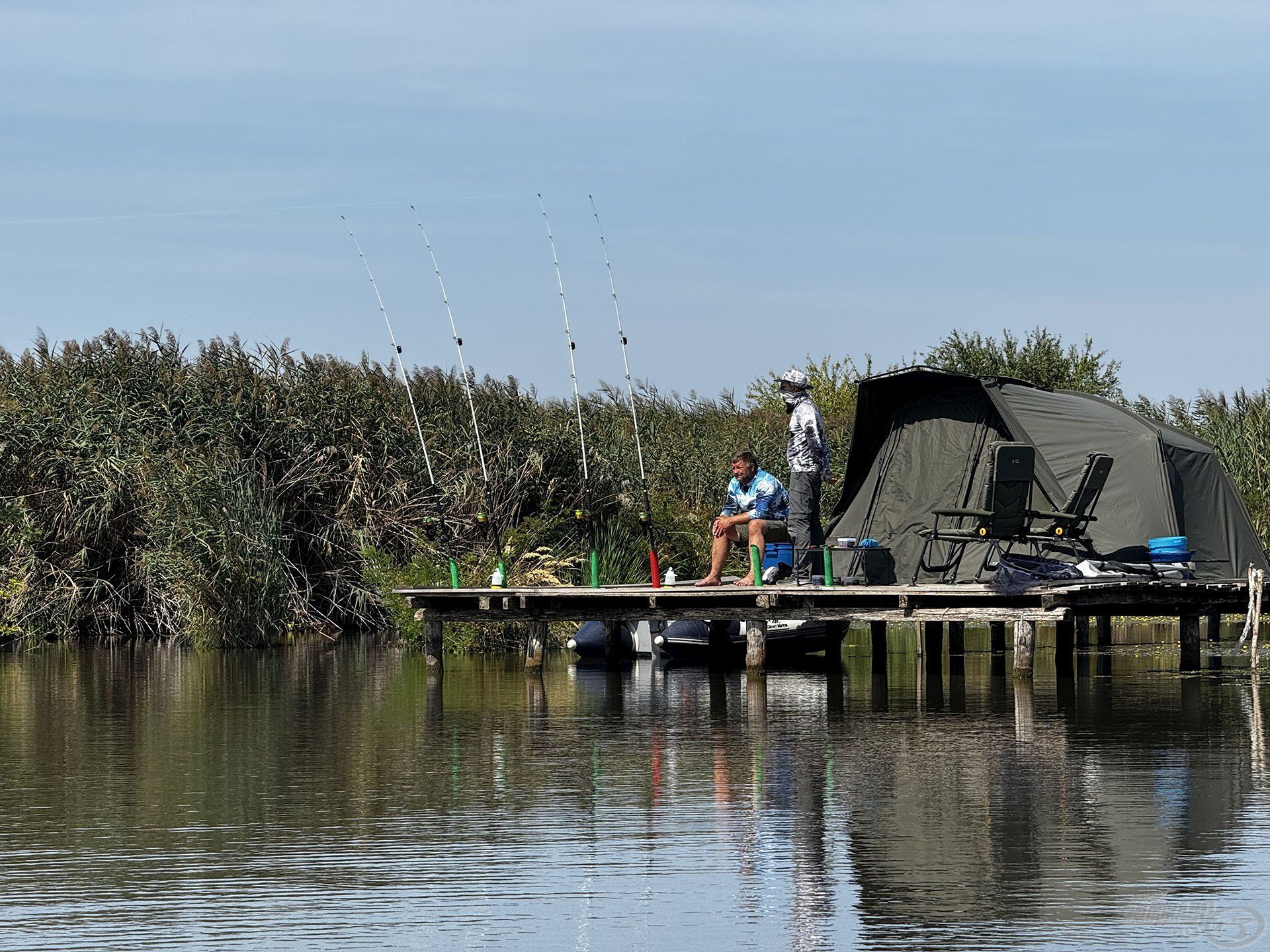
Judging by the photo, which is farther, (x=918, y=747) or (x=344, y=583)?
(x=344, y=583)

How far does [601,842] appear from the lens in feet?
28.7

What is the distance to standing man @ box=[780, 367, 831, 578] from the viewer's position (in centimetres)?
1742

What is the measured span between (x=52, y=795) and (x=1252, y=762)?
6.91 m

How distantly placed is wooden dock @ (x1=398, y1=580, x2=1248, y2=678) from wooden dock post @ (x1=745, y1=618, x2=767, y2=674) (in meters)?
0.01

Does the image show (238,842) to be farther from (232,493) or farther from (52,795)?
(232,493)

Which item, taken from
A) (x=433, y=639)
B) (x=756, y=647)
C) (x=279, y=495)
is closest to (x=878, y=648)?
(x=756, y=647)

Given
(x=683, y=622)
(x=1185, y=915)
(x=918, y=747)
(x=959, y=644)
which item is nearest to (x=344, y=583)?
(x=683, y=622)

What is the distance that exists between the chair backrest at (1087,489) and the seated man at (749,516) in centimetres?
264

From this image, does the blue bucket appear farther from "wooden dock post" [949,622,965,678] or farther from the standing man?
"wooden dock post" [949,622,965,678]

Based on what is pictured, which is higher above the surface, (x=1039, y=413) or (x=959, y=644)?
(x=1039, y=413)

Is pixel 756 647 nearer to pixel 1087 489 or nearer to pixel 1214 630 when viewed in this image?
pixel 1087 489

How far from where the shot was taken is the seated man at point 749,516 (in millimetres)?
17781

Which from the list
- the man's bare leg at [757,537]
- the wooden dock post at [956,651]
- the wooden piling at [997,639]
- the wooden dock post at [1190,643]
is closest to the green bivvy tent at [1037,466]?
the wooden dock post at [956,651]

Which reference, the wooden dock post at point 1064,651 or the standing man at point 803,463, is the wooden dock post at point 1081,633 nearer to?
the wooden dock post at point 1064,651
